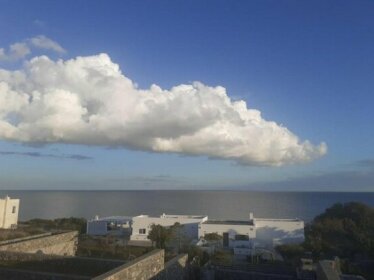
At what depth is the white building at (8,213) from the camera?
4066cm

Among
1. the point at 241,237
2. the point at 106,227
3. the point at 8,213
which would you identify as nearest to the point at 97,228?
the point at 106,227

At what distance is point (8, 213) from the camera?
→ 4162cm

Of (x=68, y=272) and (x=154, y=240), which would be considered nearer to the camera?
(x=68, y=272)

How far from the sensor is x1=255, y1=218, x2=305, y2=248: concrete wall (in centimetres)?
4262

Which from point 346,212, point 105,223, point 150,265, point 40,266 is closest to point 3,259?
point 40,266

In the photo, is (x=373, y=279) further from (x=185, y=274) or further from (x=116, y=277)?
(x=116, y=277)

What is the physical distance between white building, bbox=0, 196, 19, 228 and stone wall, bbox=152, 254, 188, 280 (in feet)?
111

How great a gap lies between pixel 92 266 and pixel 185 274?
9.78 ft

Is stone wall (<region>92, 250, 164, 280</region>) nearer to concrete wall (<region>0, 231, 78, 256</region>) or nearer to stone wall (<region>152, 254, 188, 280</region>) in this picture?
stone wall (<region>152, 254, 188, 280</region>)

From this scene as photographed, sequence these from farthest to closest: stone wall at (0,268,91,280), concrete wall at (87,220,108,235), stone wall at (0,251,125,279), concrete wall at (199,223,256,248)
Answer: concrete wall at (87,220,108,235) < concrete wall at (199,223,256,248) < stone wall at (0,251,125,279) < stone wall at (0,268,91,280)

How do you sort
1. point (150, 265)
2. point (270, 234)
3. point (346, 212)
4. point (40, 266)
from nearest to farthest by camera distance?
point (150, 265), point (40, 266), point (270, 234), point (346, 212)

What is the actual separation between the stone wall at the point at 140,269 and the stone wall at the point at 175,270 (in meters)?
0.14

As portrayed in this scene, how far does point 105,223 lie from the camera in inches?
1959

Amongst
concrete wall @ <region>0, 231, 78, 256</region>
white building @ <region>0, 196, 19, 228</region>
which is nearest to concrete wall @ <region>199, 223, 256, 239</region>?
white building @ <region>0, 196, 19, 228</region>
